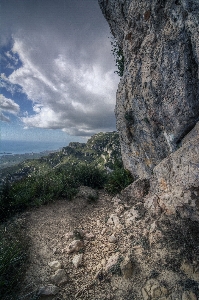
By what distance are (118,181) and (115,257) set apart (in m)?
5.09

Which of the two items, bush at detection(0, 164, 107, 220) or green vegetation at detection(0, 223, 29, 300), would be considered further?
bush at detection(0, 164, 107, 220)

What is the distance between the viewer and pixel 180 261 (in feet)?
12.4

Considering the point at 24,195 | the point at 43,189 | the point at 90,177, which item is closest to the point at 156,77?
the point at 90,177

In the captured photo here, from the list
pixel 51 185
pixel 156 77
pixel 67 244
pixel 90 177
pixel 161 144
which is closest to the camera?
pixel 67 244

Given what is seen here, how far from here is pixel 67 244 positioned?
528 cm

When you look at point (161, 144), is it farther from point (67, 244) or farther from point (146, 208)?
point (67, 244)

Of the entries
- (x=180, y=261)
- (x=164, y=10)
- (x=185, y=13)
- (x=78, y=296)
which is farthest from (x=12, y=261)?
(x=164, y=10)

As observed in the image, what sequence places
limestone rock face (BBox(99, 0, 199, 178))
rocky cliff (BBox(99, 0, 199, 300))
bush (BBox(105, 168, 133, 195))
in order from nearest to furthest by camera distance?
rocky cliff (BBox(99, 0, 199, 300)) < limestone rock face (BBox(99, 0, 199, 178)) < bush (BBox(105, 168, 133, 195))

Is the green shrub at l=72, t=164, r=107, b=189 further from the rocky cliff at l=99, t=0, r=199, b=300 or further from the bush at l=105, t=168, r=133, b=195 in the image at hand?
the rocky cliff at l=99, t=0, r=199, b=300

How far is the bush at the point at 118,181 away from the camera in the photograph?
29.6 ft

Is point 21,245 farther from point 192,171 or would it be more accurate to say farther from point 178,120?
point 178,120

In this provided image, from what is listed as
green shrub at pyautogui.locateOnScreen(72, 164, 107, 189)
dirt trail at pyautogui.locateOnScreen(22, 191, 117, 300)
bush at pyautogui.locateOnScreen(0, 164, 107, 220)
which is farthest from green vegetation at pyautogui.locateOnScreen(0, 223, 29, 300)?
green shrub at pyautogui.locateOnScreen(72, 164, 107, 189)

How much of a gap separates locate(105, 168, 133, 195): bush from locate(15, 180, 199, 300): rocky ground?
2.43 m

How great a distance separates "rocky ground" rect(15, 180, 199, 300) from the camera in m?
3.55
